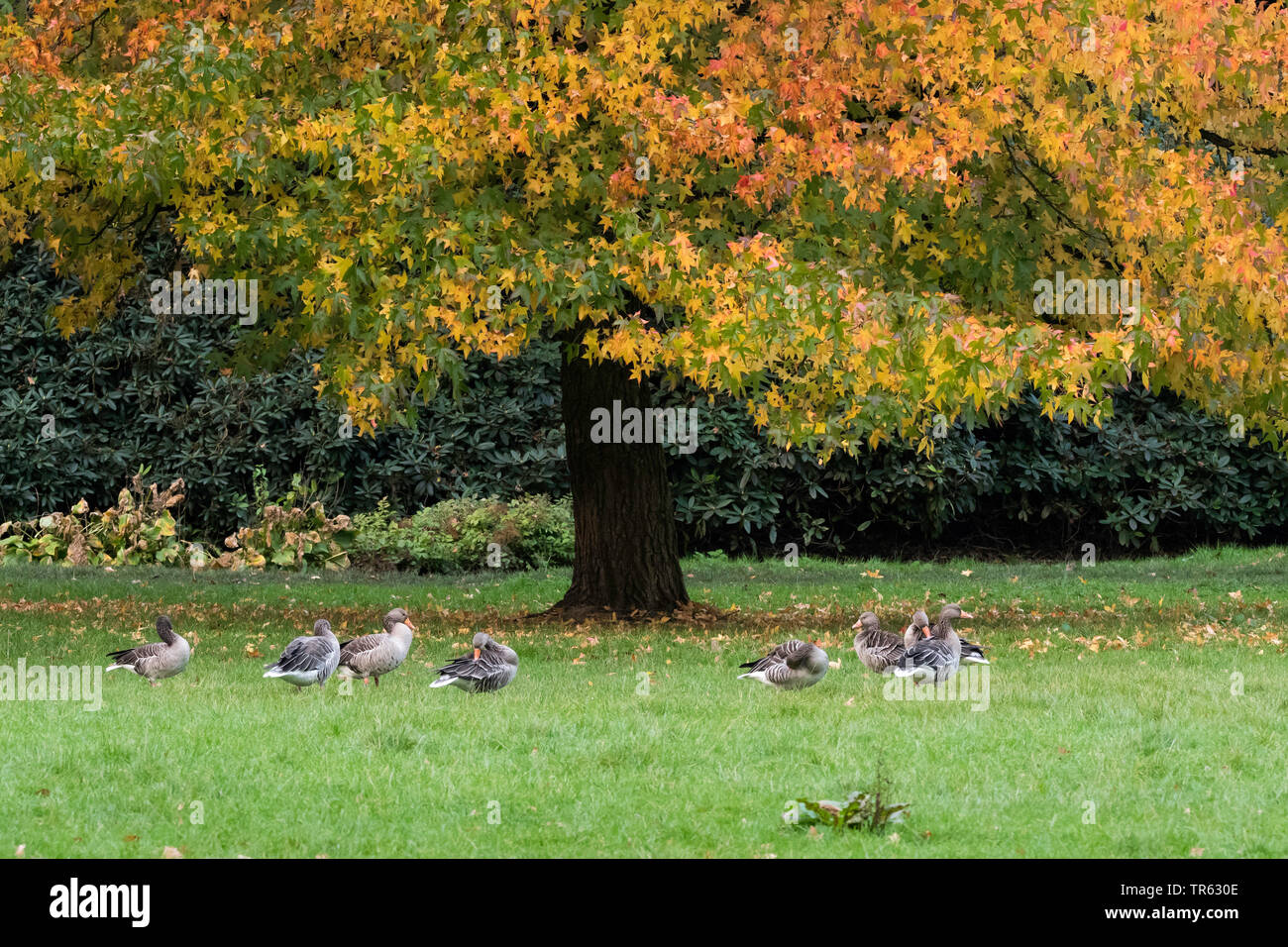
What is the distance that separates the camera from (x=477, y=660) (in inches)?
372

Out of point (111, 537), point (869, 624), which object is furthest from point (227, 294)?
point (111, 537)

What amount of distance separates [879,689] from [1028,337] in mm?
2341

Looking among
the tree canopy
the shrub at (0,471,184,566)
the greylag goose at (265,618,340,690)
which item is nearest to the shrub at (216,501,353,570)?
the shrub at (0,471,184,566)

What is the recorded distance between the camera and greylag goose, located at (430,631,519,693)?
9383 millimetres

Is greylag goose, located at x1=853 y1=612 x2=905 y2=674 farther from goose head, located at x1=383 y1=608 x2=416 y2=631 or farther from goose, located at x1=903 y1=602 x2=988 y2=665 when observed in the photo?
goose head, located at x1=383 y1=608 x2=416 y2=631

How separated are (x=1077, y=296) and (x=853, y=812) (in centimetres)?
626

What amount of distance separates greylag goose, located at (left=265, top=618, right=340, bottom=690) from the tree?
226 cm

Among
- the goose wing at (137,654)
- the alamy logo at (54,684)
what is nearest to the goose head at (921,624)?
the goose wing at (137,654)

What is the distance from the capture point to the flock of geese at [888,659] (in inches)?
370

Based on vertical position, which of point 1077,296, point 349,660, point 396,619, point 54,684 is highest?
point 1077,296

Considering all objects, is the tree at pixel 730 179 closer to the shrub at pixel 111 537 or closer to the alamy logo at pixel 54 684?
the alamy logo at pixel 54 684

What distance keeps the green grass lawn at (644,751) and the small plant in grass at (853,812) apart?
70mm

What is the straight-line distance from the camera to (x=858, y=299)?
998 cm

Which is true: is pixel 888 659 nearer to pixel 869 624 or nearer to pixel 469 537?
pixel 869 624
